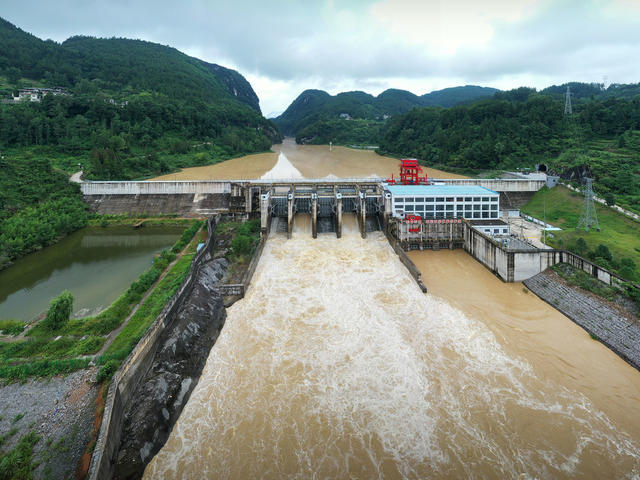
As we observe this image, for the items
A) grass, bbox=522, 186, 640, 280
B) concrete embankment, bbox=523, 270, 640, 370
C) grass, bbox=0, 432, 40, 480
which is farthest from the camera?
grass, bbox=522, 186, 640, 280

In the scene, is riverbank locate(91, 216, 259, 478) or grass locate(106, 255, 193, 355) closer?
riverbank locate(91, 216, 259, 478)

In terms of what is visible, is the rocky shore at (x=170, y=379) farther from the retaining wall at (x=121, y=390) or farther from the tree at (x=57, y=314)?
the tree at (x=57, y=314)

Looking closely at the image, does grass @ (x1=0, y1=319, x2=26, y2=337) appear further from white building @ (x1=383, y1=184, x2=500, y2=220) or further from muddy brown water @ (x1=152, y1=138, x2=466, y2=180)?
muddy brown water @ (x1=152, y1=138, x2=466, y2=180)

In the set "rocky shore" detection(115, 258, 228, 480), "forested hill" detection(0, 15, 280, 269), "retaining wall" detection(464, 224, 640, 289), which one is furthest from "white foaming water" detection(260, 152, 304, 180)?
"retaining wall" detection(464, 224, 640, 289)

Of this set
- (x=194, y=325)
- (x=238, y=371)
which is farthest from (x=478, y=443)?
(x=194, y=325)

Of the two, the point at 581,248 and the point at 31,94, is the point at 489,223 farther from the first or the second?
the point at 31,94

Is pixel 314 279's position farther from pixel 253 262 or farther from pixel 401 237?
pixel 401 237

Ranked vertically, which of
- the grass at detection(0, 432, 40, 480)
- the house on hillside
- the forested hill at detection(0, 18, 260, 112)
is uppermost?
the forested hill at detection(0, 18, 260, 112)
